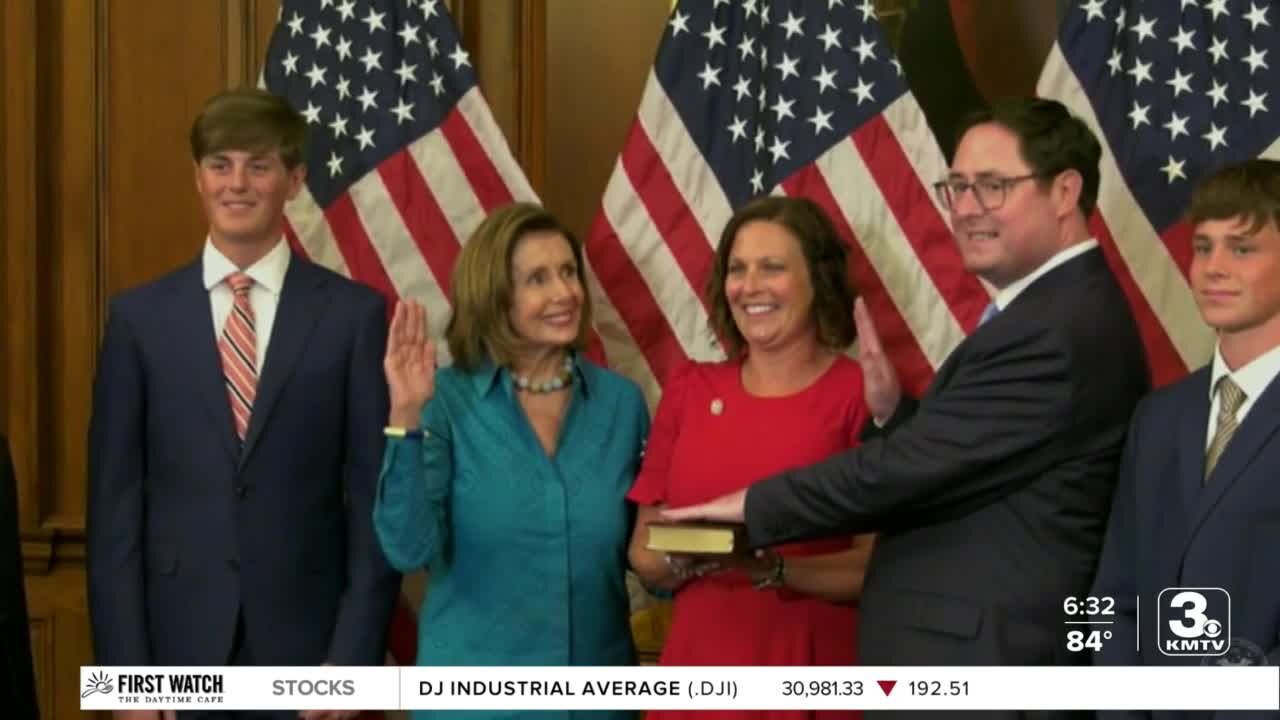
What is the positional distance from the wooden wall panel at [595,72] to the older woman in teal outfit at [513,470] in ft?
5.01

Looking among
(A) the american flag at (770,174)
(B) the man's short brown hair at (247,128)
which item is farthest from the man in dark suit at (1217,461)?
(B) the man's short brown hair at (247,128)

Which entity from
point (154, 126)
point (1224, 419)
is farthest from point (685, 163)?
point (1224, 419)

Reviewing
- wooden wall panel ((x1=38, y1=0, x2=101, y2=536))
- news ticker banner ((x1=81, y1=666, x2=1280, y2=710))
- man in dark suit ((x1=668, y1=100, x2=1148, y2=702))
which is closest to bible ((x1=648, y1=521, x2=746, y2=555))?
man in dark suit ((x1=668, y1=100, x2=1148, y2=702))

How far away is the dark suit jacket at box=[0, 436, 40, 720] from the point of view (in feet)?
11.2

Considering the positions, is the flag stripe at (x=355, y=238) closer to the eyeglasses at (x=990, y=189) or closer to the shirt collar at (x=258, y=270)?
the shirt collar at (x=258, y=270)

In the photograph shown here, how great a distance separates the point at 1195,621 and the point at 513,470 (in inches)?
53.5

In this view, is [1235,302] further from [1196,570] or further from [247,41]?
[247,41]

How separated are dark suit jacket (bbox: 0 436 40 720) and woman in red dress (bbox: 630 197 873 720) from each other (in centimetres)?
117

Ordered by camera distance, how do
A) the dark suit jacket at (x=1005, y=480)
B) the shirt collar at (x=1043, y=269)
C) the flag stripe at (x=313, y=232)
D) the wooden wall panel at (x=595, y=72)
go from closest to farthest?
the dark suit jacket at (x=1005, y=480) → the shirt collar at (x=1043, y=269) → the flag stripe at (x=313, y=232) → the wooden wall panel at (x=595, y=72)

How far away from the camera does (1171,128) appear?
4.40m

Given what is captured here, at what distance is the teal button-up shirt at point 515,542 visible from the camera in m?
3.75

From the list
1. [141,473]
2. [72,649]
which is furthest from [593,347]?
[72,649]

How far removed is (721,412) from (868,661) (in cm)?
64

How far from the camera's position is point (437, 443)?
379cm
